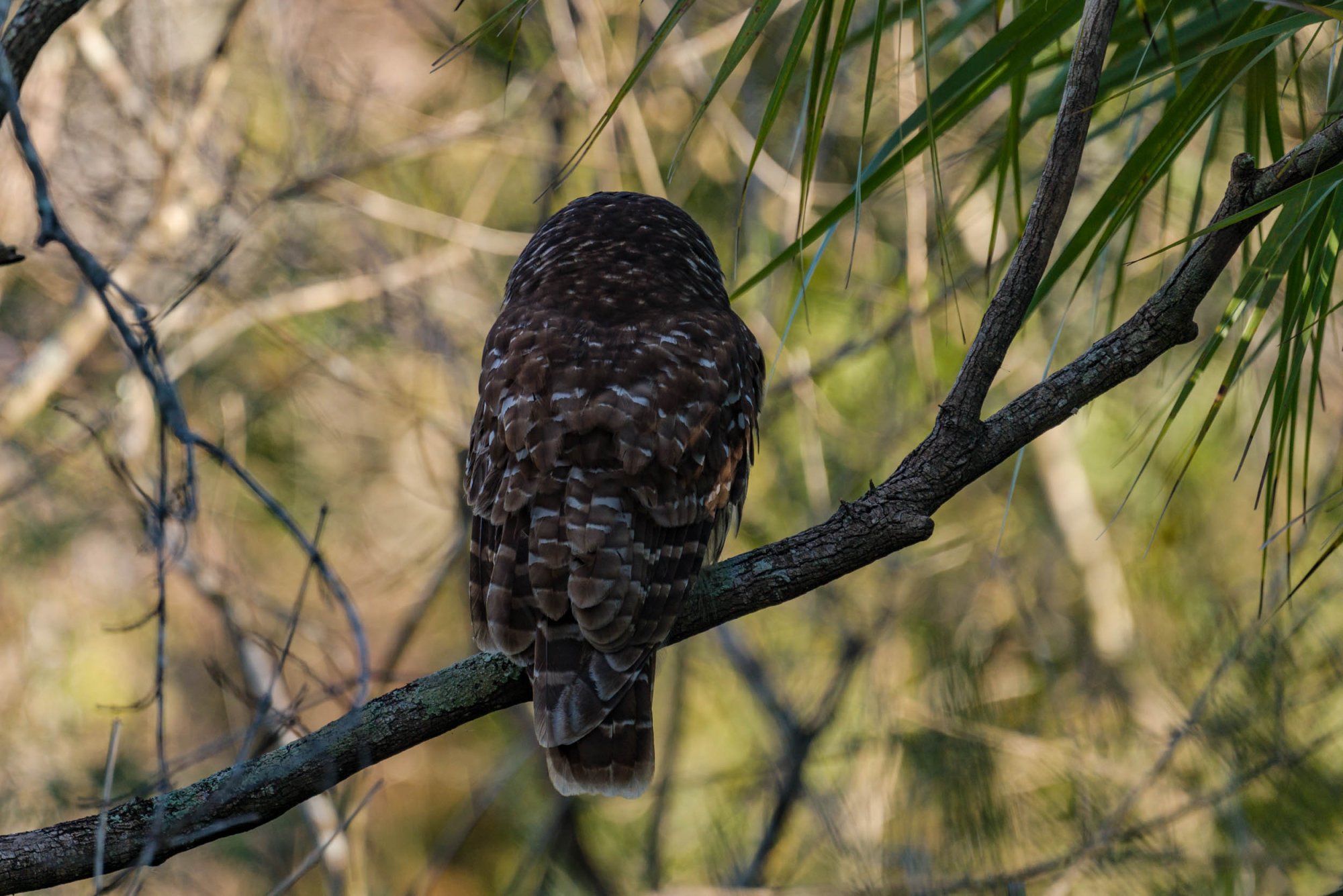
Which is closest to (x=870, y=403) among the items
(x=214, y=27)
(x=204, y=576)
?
(x=204, y=576)

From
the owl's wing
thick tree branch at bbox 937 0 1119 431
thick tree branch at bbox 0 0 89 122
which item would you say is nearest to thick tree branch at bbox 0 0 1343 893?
thick tree branch at bbox 937 0 1119 431

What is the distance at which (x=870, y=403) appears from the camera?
634 cm

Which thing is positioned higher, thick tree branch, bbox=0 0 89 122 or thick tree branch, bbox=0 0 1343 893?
thick tree branch, bbox=0 0 89 122

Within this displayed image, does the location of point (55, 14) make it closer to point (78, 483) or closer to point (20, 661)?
point (78, 483)

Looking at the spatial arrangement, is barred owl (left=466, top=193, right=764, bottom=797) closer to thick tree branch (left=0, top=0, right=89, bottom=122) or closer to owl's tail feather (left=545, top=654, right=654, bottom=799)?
owl's tail feather (left=545, top=654, right=654, bottom=799)

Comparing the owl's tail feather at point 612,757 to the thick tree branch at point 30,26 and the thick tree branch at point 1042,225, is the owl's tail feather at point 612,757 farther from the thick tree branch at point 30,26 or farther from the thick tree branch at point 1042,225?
the thick tree branch at point 30,26

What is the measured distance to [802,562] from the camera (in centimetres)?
210

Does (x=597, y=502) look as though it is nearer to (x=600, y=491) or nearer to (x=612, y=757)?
(x=600, y=491)

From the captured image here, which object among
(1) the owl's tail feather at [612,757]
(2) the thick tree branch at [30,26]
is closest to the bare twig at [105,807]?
(1) the owl's tail feather at [612,757]

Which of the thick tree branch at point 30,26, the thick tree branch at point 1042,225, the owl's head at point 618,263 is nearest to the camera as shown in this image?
the thick tree branch at point 1042,225

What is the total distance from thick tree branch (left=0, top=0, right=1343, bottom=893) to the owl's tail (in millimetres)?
232

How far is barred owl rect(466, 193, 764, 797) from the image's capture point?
229cm

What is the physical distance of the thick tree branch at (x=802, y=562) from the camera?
1854 millimetres

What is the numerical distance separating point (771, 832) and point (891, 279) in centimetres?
319
